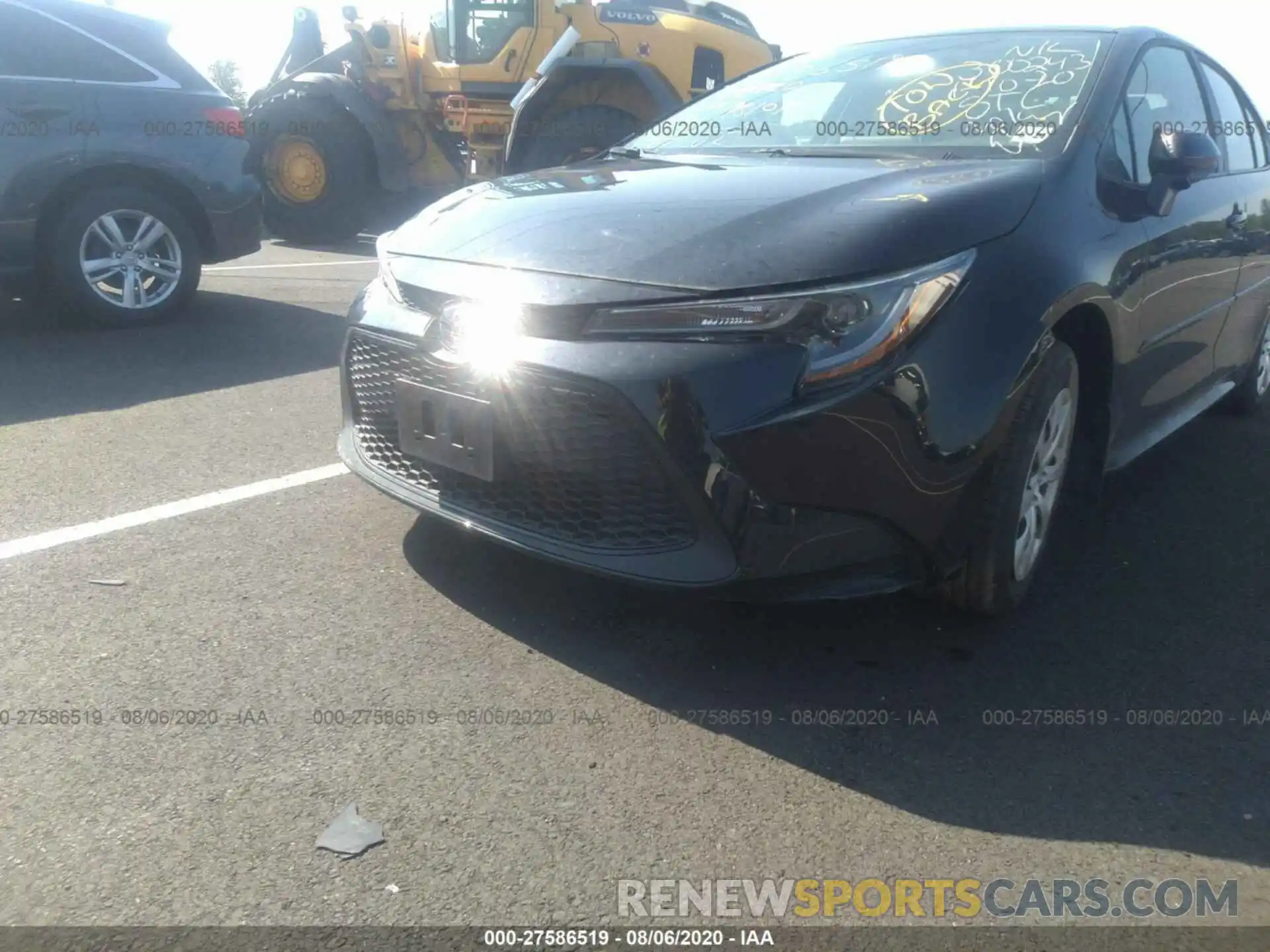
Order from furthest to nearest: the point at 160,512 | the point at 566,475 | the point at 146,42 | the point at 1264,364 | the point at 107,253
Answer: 1. the point at 146,42
2. the point at 107,253
3. the point at 1264,364
4. the point at 160,512
5. the point at 566,475

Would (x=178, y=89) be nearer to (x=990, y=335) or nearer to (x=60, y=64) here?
(x=60, y=64)

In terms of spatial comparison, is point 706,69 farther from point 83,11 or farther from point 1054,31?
point 1054,31

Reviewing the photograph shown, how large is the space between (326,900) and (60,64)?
5.51 metres

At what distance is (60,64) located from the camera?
591 cm

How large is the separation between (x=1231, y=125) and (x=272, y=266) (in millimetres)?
7384

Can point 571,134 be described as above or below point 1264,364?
above

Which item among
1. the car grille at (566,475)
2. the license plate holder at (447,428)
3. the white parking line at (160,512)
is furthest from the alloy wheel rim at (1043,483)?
the white parking line at (160,512)

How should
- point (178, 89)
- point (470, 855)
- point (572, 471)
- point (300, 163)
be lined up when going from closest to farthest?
1. point (470, 855)
2. point (572, 471)
3. point (178, 89)
4. point (300, 163)

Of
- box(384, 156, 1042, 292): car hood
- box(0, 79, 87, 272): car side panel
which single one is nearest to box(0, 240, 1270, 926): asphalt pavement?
box(384, 156, 1042, 292): car hood

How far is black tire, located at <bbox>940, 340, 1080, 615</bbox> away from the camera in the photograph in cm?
263

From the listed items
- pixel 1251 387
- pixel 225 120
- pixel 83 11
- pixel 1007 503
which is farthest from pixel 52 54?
pixel 1251 387

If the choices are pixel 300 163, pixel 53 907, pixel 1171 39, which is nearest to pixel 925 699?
pixel 53 907

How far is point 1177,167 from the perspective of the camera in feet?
10.7

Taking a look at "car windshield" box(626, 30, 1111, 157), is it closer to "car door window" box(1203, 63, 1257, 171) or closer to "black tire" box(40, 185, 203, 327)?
"car door window" box(1203, 63, 1257, 171)
